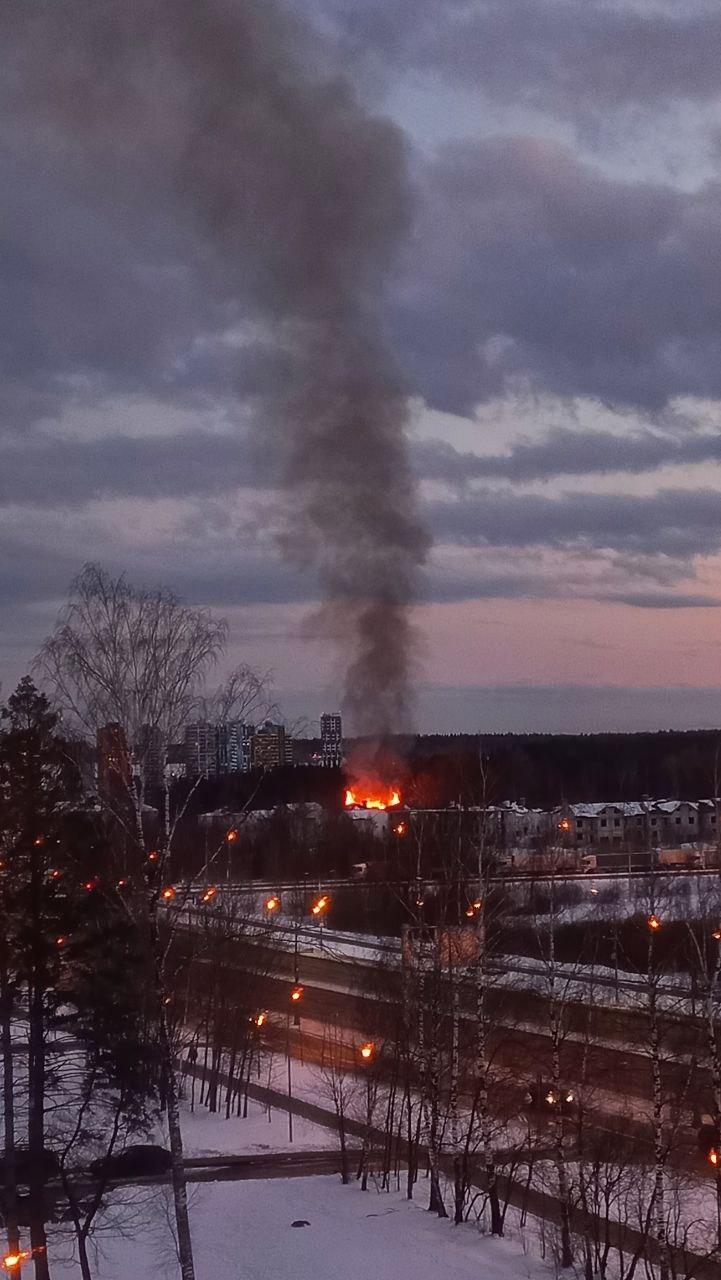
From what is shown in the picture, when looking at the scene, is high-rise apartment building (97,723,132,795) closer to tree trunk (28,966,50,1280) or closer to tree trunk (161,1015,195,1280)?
tree trunk (161,1015,195,1280)

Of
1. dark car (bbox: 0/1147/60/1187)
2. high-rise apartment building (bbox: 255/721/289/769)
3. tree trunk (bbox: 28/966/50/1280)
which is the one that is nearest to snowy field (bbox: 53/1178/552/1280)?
dark car (bbox: 0/1147/60/1187)

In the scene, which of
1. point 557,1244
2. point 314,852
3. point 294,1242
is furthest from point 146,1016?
point 314,852

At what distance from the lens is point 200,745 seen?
13.8 meters

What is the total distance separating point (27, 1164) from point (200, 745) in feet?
19.6

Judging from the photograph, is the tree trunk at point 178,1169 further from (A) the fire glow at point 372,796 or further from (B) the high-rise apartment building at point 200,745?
(A) the fire glow at point 372,796

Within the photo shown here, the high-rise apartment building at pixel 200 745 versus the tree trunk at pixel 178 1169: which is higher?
the high-rise apartment building at pixel 200 745

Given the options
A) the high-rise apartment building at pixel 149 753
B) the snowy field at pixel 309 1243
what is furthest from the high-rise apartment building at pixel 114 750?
the snowy field at pixel 309 1243

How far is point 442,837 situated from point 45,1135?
36.4 ft

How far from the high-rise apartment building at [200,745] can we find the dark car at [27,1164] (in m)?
5.06

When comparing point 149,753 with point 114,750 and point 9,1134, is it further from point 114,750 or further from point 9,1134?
point 9,1134

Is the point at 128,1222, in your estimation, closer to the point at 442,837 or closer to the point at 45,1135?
the point at 45,1135

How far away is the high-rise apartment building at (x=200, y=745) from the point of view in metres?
13.6

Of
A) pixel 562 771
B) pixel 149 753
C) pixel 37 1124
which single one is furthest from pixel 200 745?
pixel 562 771

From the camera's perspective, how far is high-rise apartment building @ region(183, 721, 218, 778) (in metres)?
13.6
